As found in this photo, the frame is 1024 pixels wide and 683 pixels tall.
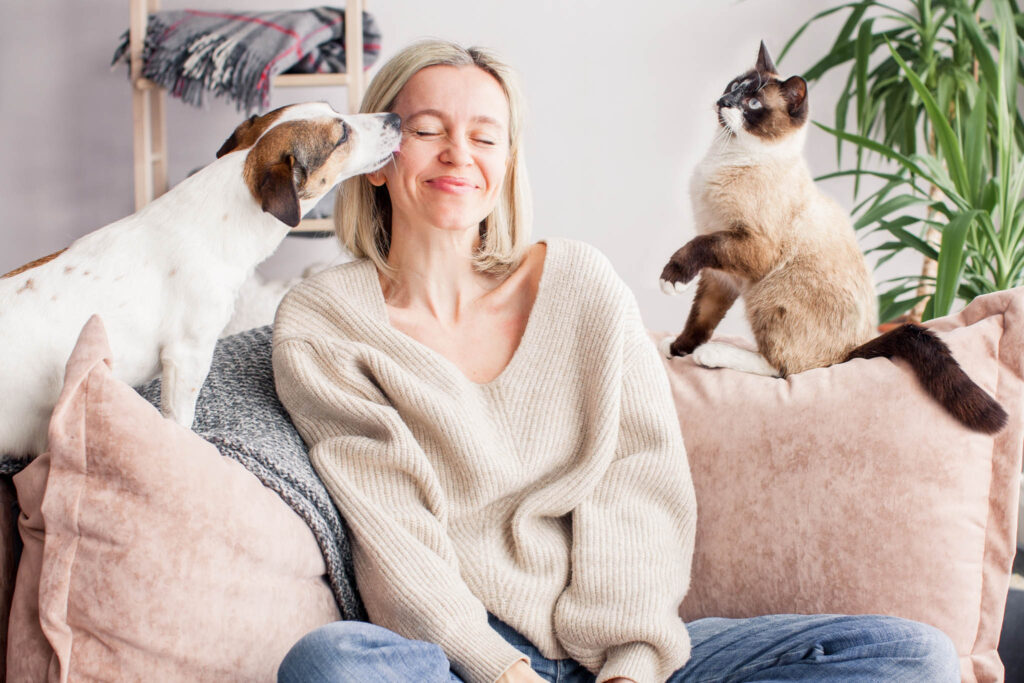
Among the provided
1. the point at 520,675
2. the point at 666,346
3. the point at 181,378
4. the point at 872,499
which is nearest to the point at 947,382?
the point at 872,499

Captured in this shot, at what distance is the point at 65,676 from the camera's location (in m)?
0.92

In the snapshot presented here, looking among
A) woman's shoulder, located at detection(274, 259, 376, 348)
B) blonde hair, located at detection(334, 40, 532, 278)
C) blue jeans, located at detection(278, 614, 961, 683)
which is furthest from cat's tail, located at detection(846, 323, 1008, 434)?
woman's shoulder, located at detection(274, 259, 376, 348)

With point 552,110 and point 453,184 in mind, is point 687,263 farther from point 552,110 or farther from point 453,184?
point 552,110

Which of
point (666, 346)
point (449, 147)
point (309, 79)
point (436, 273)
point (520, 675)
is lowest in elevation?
point (520, 675)

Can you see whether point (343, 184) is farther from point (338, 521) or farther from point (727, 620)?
point (727, 620)

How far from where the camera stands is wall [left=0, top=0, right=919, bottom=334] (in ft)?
8.63

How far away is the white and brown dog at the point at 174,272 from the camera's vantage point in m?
1.02

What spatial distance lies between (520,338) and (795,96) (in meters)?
0.59

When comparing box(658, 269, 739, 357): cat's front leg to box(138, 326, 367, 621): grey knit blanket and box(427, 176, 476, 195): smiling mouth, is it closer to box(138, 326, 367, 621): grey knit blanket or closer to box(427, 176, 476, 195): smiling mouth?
box(427, 176, 476, 195): smiling mouth

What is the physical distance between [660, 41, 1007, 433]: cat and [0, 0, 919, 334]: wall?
4.19 ft

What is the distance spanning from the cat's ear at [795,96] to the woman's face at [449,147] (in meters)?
0.47

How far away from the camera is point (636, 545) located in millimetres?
1190

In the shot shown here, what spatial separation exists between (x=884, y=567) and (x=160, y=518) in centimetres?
95

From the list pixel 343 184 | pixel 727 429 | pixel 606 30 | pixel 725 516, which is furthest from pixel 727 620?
pixel 606 30
